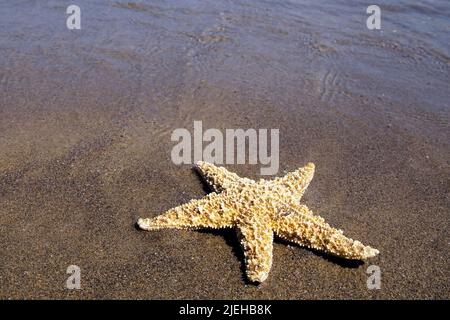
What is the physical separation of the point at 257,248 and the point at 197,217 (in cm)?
61

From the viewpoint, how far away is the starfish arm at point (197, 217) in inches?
146

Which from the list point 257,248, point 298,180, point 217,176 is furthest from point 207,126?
point 257,248

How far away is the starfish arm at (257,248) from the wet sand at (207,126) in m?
0.15

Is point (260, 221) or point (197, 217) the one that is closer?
point (260, 221)

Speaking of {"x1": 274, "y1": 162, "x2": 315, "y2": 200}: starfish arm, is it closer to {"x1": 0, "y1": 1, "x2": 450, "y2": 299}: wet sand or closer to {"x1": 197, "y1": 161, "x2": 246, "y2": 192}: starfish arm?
{"x1": 0, "y1": 1, "x2": 450, "y2": 299}: wet sand

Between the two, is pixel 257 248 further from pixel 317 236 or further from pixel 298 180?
pixel 298 180

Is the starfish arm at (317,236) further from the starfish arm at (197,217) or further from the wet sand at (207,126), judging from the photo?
the starfish arm at (197,217)

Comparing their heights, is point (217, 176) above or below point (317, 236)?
above

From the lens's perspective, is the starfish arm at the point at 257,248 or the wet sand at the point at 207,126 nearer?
the starfish arm at the point at 257,248

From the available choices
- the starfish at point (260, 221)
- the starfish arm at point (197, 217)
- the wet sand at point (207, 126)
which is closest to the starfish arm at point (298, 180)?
the starfish at point (260, 221)

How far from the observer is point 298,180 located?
4129mm
